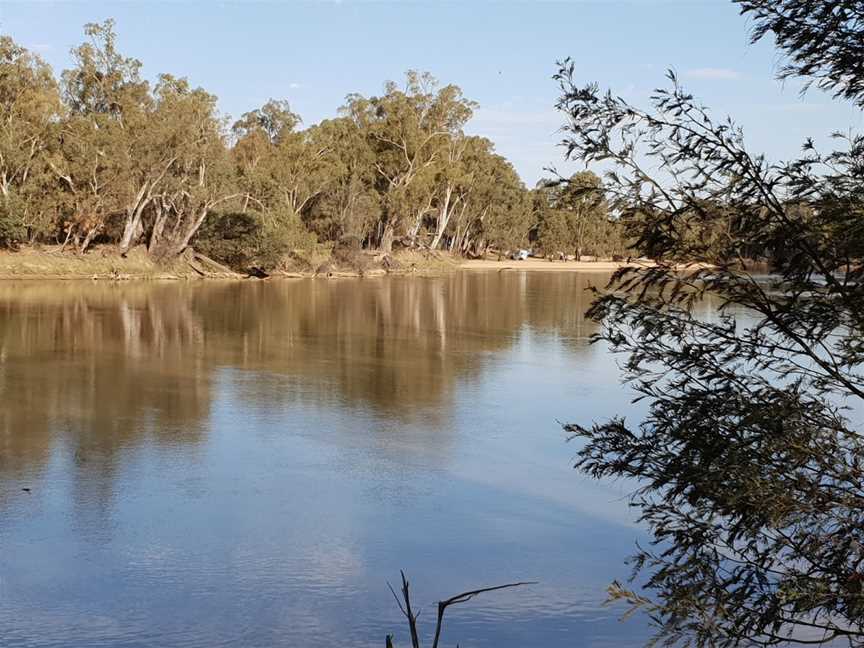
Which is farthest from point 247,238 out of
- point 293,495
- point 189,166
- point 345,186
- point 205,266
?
point 293,495

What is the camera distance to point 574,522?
983 cm

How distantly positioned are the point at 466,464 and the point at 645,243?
6.30 m

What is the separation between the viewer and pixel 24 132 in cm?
4388

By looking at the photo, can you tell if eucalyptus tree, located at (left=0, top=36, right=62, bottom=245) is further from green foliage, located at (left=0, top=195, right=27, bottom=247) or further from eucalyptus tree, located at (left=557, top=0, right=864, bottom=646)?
eucalyptus tree, located at (left=557, top=0, right=864, bottom=646)

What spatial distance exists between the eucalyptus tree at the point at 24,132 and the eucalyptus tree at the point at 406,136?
23.4 metres

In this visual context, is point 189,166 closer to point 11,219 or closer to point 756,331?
point 11,219

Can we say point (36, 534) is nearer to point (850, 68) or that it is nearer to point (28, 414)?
point (28, 414)

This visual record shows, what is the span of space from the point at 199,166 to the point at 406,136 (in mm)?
19565

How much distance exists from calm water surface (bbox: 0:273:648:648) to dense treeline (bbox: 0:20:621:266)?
929 inches

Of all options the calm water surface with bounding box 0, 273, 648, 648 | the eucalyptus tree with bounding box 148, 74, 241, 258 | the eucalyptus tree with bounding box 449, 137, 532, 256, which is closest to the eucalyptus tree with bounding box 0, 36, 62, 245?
the eucalyptus tree with bounding box 148, 74, 241, 258

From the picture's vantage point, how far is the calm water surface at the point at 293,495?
7398 millimetres

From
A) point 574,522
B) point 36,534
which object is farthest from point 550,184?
point 36,534

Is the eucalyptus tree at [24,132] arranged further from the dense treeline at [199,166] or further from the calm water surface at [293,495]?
the calm water surface at [293,495]

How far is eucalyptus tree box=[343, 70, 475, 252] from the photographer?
209 feet
